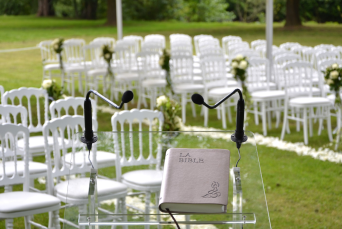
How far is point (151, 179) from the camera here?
Answer: 6.73 feet

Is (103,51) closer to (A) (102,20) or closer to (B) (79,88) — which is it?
(B) (79,88)

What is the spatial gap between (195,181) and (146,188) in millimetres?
391

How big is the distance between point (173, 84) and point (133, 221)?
5619 millimetres

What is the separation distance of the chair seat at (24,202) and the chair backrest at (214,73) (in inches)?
172

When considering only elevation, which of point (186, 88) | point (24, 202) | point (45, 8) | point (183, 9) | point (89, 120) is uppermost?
point (183, 9)

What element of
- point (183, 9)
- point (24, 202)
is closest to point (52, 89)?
point (24, 202)

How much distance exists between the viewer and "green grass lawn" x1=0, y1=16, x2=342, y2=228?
4008mm

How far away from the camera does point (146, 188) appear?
6.29ft

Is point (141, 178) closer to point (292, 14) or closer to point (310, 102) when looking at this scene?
point (310, 102)

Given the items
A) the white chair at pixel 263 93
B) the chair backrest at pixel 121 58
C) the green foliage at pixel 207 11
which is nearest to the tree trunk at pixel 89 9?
the chair backrest at pixel 121 58

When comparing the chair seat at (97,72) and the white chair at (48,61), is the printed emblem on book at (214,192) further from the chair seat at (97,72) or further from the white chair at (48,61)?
the white chair at (48,61)

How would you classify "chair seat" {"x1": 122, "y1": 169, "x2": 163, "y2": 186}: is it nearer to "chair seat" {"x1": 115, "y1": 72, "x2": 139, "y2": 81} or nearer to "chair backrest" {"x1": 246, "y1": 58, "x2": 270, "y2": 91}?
"chair backrest" {"x1": 246, "y1": 58, "x2": 270, "y2": 91}

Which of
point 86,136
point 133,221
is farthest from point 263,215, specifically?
point 86,136

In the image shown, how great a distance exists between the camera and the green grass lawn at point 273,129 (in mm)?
4008
